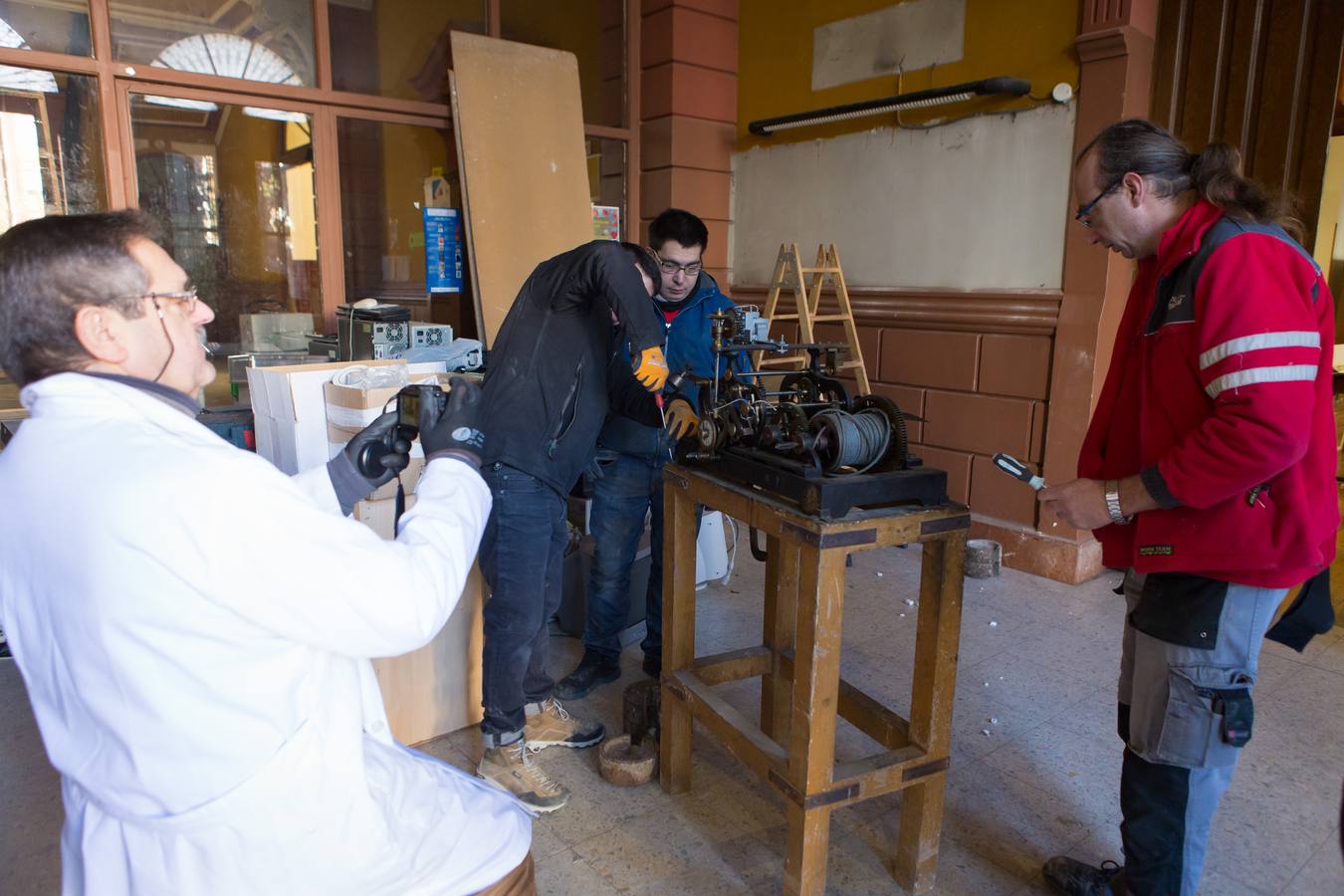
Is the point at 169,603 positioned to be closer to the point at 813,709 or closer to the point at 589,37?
the point at 813,709

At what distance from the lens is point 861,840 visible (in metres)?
2.31

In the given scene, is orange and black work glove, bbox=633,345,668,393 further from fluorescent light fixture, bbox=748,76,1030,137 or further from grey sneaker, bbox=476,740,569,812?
fluorescent light fixture, bbox=748,76,1030,137

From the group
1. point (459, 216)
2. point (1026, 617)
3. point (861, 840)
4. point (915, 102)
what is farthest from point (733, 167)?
point (861, 840)

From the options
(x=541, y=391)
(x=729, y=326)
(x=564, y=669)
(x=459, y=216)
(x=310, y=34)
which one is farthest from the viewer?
(x=459, y=216)

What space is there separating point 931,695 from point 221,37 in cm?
428

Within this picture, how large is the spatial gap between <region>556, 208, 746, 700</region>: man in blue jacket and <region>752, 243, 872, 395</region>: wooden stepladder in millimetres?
1360

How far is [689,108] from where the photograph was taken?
210 inches

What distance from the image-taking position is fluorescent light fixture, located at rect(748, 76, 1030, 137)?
13.4 ft

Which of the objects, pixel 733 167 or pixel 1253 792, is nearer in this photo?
pixel 1253 792

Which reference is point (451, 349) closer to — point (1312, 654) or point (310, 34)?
point (310, 34)

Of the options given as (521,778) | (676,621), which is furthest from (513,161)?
(521,778)

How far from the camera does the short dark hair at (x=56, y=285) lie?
1125mm

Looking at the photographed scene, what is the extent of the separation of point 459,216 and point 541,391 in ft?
9.19

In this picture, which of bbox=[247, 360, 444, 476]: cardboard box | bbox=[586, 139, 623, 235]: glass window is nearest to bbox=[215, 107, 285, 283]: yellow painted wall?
bbox=[247, 360, 444, 476]: cardboard box
